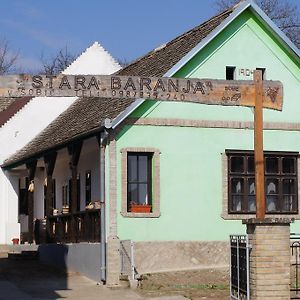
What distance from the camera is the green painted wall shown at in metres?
21.5

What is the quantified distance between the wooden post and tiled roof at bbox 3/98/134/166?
6748 mm

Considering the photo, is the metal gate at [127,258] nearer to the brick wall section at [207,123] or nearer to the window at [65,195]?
the brick wall section at [207,123]

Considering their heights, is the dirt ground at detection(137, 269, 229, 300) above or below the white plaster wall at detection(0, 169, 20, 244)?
below

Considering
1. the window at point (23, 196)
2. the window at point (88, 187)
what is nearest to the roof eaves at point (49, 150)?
the window at point (88, 187)

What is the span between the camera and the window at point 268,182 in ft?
74.0

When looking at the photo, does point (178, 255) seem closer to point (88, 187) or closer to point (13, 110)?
point (88, 187)

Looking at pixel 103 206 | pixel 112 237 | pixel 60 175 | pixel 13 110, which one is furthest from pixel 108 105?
pixel 13 110

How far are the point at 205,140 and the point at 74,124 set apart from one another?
556 centimetres

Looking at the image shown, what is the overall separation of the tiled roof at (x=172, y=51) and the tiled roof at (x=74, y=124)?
144 centimetres

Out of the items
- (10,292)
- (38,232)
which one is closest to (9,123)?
(38,232)

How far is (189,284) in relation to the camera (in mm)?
19469

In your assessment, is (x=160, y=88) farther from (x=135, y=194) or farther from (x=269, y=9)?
(x=269, y=9)

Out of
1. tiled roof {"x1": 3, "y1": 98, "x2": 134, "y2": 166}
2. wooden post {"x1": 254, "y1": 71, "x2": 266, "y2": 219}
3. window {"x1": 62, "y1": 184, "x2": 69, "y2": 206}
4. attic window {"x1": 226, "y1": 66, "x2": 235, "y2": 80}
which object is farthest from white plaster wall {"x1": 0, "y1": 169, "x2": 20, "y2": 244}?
wooden post {"x1": 254, "y1": 71, "x2": 266, "y2": 219}

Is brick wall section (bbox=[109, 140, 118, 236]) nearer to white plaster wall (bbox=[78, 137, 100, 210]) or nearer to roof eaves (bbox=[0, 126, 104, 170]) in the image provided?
roof eaves (bbox=[0, 126, 104, 170])
